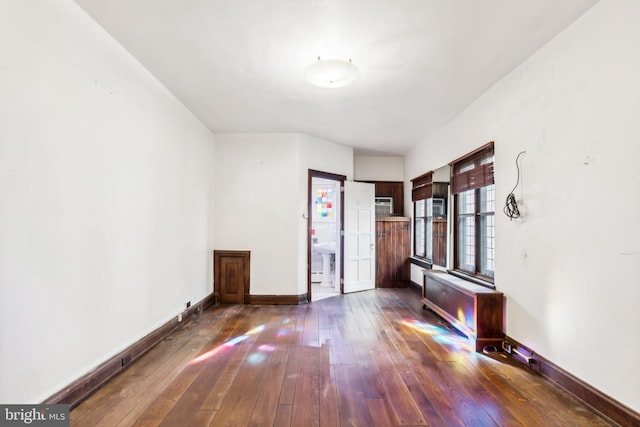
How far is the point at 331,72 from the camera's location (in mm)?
2543

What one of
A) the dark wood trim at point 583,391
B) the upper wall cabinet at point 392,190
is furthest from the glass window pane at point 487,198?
the upper wall cabinet at point 392,190

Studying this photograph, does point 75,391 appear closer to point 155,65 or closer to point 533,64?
point 155,65

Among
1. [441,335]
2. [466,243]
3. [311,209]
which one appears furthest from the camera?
[311,209]

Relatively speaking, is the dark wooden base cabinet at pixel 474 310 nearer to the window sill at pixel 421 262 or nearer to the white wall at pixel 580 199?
the white wall at pixel 580 199

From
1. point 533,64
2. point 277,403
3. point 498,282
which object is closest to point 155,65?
point 277,403

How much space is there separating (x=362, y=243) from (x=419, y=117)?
2524mm

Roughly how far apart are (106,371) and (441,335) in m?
3.28

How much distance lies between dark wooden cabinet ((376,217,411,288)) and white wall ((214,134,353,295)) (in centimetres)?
178

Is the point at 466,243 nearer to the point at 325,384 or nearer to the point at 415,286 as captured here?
the point at 415,286

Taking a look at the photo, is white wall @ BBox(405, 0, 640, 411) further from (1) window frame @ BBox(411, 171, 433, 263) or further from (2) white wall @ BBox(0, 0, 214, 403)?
(2) white wall @ BBox(0, 0, 214, 403)

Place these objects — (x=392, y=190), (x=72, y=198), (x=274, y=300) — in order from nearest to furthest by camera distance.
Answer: (x=72, y=198) → (x=274, y=300) → (x=392, y=190)

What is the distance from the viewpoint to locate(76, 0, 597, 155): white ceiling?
2037 mm

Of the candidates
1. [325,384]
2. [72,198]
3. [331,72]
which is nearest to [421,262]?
[325,384]

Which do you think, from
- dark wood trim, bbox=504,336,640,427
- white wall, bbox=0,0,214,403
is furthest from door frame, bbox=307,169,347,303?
dark wood trim, bbox=504,336,640,427
